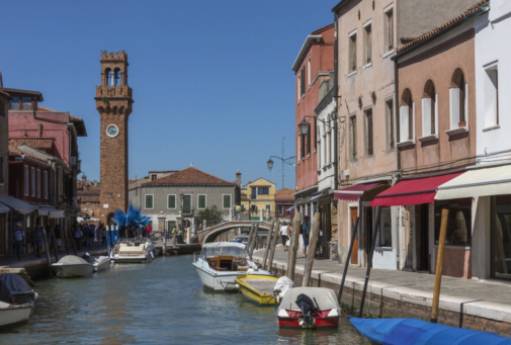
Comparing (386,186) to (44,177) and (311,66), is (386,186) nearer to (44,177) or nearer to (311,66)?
(311,66)

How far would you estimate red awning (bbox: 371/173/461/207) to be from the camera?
1892 centimetres

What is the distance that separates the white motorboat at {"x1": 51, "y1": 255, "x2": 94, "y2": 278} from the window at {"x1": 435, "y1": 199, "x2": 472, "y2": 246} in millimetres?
17980

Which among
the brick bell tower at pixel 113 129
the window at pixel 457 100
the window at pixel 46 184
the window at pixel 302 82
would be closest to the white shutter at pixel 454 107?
the window at pixel 457 100

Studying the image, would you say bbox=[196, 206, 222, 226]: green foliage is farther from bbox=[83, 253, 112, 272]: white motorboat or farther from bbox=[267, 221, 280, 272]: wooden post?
bbox=[267, 221, 280, 272]: wooden post

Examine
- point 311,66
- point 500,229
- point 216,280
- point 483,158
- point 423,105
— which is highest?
point 311,66

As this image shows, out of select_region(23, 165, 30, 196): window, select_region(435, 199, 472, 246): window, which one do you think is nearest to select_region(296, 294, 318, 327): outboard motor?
select_region(435, 199, 472, 246): window

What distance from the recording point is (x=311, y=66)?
35.4 metres

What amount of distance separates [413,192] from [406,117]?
3709 mm

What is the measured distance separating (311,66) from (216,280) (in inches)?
453

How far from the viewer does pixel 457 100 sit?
783 inches

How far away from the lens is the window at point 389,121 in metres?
23.8

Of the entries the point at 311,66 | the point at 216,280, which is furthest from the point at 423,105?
the point at 311,66

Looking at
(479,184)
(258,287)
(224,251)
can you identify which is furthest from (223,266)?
(479,184)

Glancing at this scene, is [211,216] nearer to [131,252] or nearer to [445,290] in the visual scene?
[131,252]
